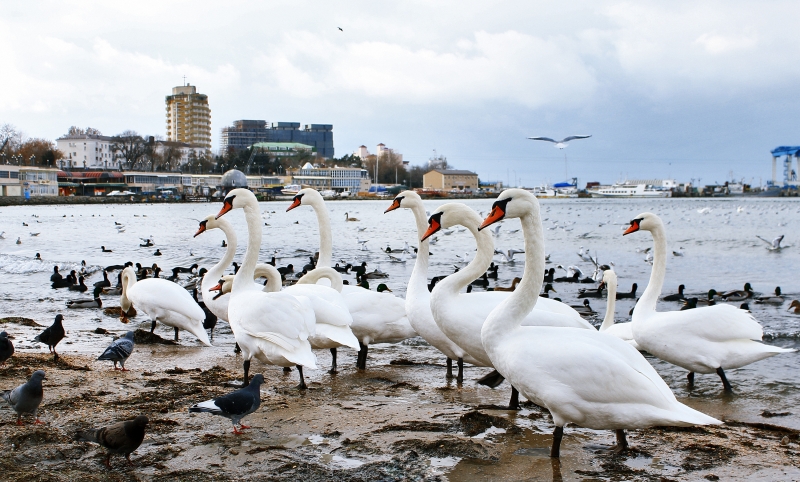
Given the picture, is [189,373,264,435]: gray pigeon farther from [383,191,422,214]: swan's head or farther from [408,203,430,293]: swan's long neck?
[383,191,422,214]: swan's head

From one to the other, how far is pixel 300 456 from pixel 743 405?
4.32 m

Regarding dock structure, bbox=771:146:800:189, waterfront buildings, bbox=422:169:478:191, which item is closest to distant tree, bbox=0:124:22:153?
waterfront buildings, bbox=422:169:478:191

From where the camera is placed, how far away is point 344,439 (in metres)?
4.84

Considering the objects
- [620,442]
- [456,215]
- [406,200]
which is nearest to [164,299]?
[406,200]

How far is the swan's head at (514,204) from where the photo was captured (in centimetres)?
501

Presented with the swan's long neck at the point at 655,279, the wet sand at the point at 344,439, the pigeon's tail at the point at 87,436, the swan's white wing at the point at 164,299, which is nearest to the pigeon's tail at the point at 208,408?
the wet sand at the point at 344,439

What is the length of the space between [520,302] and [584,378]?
66cm

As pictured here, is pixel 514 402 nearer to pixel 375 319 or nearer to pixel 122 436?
pixel 375 319

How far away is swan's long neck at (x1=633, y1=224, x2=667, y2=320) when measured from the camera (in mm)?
7629

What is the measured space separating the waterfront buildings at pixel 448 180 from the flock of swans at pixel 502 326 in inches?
6942

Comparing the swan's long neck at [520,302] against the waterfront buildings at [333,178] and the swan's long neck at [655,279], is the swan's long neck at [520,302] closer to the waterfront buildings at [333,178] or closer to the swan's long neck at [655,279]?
the swan's long neck at [655,279]

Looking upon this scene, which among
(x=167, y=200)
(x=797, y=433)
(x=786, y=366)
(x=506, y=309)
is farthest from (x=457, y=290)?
(x=167, y=200)

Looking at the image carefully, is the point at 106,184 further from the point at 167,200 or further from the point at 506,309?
the point at 506,309

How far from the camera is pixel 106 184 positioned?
443ft
